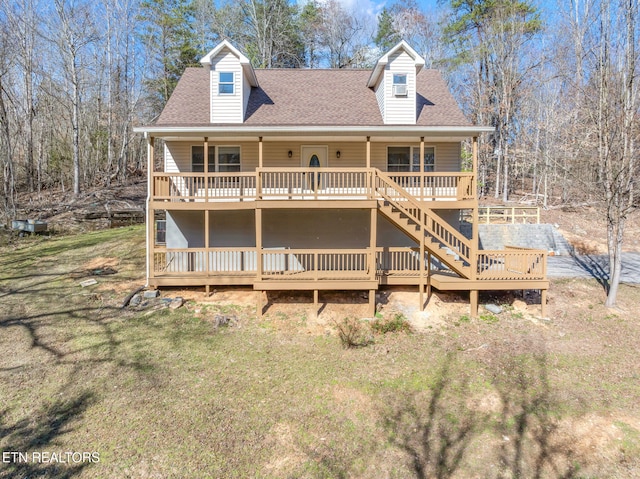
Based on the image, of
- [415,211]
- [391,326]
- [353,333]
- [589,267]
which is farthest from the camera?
[589,267]

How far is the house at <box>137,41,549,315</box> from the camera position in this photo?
10844 millimetres

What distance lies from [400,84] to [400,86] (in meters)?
0.08

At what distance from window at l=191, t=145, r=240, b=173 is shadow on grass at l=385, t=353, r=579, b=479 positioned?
9670 mm

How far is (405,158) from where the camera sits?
42.5 feet

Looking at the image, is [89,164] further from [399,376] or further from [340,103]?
[399,376]

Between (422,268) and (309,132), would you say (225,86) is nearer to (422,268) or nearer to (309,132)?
(309,132)

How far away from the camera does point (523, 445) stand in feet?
17.5

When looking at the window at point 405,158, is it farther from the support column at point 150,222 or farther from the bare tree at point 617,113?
the support column at point 150,222

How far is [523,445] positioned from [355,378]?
2.94m

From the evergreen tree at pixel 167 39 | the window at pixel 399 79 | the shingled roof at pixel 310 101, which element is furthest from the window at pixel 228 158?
the evergreen tree at pixel 167 39

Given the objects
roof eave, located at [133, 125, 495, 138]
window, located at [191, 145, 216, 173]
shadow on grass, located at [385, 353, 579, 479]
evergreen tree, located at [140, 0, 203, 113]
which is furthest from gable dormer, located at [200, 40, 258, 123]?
evergreen tree, located at [140, 0, 203, 113]

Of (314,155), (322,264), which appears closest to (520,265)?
(322,264)

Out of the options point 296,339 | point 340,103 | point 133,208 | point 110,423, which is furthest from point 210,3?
point 110,423

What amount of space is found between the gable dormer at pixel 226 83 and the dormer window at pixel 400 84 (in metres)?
5.26
